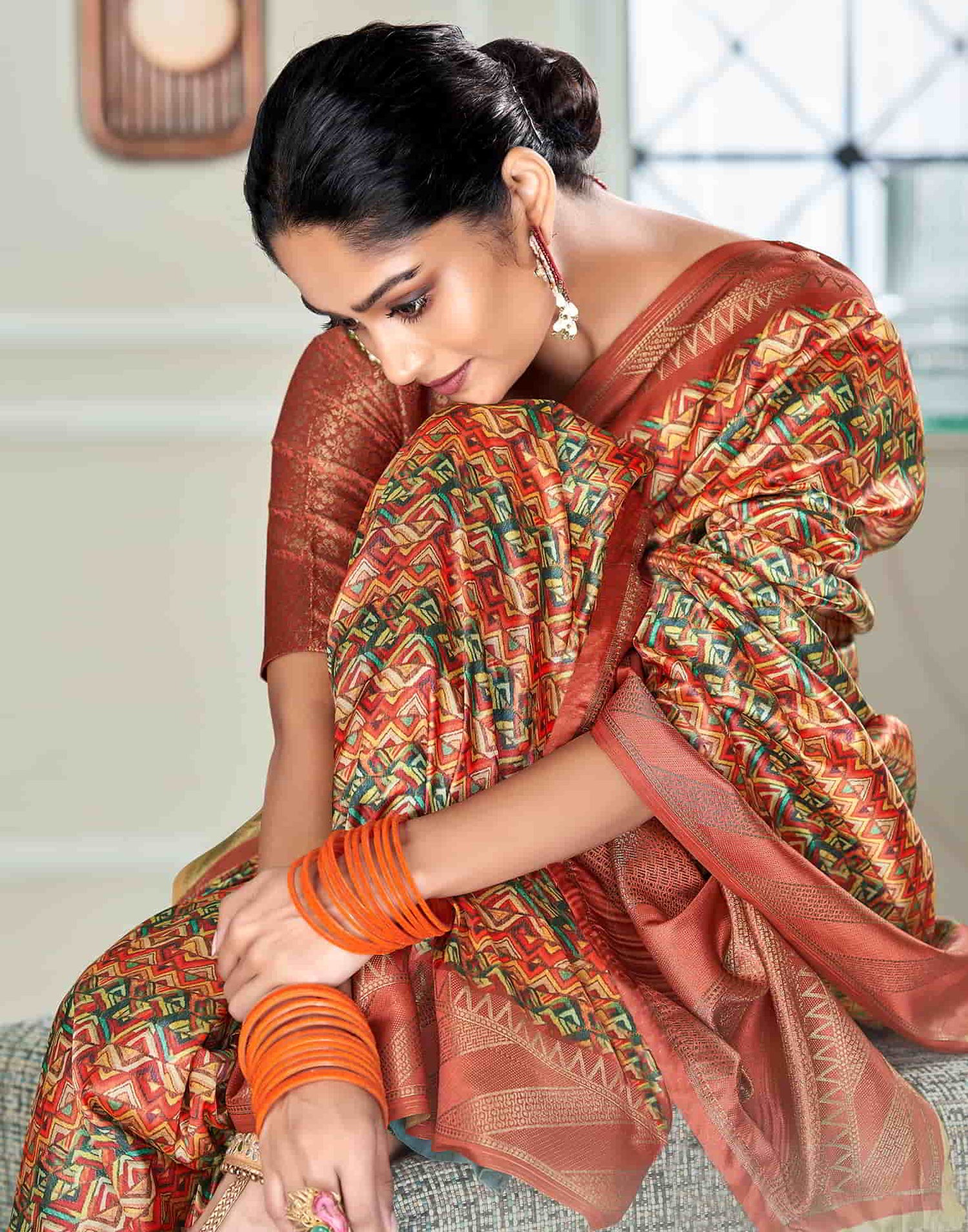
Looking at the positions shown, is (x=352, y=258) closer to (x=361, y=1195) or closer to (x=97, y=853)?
(x=361, y=1195)

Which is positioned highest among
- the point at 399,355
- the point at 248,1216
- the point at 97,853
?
the point at 399,355

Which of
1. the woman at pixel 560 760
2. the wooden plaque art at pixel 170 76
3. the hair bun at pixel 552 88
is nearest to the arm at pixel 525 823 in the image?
the woman at pixel 560 760

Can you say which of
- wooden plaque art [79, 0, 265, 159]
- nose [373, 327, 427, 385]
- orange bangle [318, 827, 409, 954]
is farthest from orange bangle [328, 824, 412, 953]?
wooden plaque art [79, 0, 265, 159]

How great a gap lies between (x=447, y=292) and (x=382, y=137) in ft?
0.36

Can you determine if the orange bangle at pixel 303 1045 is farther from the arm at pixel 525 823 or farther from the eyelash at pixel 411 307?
the eyelash at pixel 411 307

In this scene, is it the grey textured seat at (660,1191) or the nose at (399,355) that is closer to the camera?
the grey textured seat at (660,1191)

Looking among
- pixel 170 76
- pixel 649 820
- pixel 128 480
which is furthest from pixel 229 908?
pixel 170 76

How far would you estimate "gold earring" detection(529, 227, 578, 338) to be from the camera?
3.51 feet

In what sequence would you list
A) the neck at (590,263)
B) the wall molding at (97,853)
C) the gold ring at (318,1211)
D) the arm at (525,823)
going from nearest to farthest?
the gold ring at (318,1211), the arm at (525,823), the neck at (590,263), the wall molding at (97,853)

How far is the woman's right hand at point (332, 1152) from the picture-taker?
790mm

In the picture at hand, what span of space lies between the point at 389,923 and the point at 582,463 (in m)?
0.34

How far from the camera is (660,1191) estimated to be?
886 mm

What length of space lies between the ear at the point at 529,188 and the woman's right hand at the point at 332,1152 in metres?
0.61

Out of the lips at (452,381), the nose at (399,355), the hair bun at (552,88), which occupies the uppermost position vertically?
the hair bun at (552,88)
